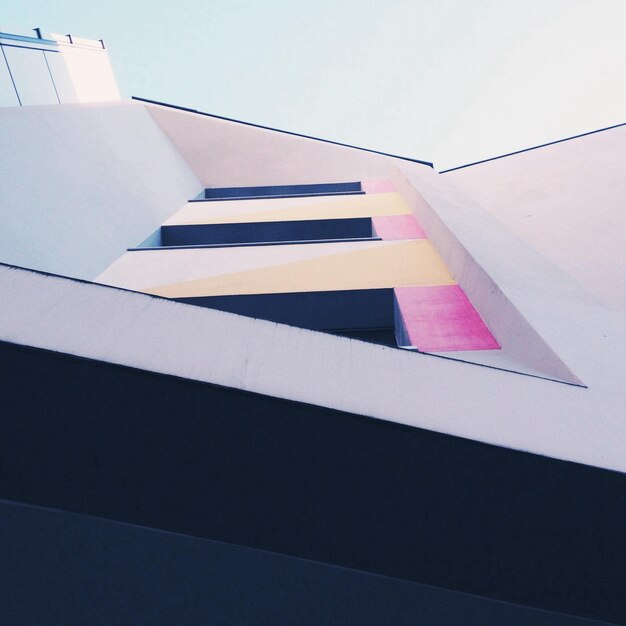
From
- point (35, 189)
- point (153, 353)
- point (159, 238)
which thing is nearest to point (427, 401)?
point (153, 353)

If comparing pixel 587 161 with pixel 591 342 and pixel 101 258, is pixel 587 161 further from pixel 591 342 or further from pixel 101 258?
pixel 101 258

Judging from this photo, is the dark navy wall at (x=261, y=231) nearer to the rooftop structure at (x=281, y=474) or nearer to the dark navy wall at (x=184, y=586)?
the rooftop structure at (x=281, y=474)

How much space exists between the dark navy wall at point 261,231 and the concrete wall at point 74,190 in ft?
1.22

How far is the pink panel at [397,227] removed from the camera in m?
5.69

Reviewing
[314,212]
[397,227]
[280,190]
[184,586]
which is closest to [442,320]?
[184,586]

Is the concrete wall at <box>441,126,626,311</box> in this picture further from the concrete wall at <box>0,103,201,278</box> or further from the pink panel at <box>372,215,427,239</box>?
the concrete wall at <box>0,103,201,278</box>

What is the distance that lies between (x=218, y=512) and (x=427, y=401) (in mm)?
685

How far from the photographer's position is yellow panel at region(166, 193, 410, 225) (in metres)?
6.65

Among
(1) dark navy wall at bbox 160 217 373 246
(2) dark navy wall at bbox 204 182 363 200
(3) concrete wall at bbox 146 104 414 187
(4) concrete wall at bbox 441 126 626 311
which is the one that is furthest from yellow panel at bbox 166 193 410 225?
(3) concrete wall at bbox 146 104 414 187

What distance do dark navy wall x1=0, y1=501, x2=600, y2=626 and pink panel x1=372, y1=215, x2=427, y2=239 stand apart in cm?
443

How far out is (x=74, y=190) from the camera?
181 inches

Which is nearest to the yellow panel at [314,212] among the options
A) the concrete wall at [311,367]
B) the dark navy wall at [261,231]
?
the dark navy wall at [261,231]

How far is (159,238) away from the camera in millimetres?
6379

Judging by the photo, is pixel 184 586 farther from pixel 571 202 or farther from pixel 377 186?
pixel 377 186
